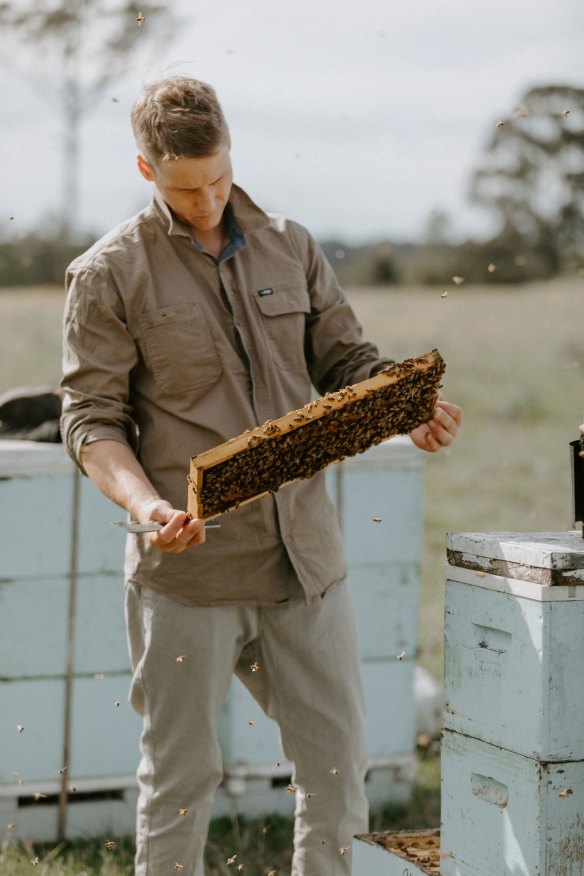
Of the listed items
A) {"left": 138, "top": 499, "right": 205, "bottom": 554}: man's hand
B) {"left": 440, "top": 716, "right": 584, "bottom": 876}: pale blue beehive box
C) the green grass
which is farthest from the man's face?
the green grass

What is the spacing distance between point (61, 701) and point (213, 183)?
74.8 inches

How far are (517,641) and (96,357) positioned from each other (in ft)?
3.50

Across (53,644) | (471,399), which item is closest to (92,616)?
(53,644)

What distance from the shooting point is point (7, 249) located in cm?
1705

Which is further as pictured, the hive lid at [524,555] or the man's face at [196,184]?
the man's face at [196,184]

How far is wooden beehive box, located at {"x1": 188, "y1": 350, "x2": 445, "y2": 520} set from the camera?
213cm

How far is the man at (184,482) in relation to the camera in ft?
7.82

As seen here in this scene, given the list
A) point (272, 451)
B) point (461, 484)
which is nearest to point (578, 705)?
point (272, 451)

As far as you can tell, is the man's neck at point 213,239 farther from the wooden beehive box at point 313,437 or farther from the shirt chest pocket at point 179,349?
the wooden beehive box at point 313,437

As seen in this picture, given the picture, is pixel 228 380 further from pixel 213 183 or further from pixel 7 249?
pixel 7 249

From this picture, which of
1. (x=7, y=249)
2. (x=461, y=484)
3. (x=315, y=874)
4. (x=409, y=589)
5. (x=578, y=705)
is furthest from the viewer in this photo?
(x=7, y=249)

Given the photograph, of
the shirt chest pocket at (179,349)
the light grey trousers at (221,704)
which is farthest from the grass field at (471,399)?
the shirt chest pocket at (179,349)

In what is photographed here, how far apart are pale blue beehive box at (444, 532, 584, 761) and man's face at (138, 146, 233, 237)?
34.0 inches

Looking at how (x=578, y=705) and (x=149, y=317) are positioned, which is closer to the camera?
(x=578, y=705)
